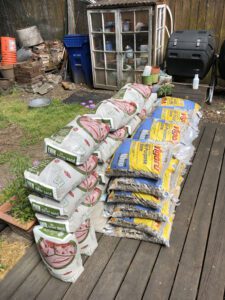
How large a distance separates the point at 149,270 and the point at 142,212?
0.41m

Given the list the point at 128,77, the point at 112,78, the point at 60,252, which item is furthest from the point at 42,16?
the point at 60,252

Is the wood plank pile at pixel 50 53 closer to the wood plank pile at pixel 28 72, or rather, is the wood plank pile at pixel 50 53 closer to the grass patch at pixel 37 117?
the wood plank pile at pixel 28 72

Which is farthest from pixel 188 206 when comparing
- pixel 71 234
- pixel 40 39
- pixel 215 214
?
pixel 40 39

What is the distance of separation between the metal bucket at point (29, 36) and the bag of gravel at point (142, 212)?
18.9 feet

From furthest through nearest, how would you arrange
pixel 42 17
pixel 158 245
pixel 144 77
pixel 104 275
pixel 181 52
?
pixel 42 17 < pixel 181 52 < pixel 144 77 < pixel 158 245 < pixel 104 275

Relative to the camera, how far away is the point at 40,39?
670 cm

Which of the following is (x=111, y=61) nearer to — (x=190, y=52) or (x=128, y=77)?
(x=128, y=77)

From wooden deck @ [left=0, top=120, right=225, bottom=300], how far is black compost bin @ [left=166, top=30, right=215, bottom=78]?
2.63m

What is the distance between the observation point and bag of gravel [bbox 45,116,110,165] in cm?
187

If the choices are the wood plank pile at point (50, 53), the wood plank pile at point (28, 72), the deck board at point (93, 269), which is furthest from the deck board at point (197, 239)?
the wood plank pile at point (50, 53)

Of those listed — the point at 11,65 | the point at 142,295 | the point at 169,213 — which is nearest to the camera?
the point at 142,295

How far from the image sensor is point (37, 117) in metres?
4.67

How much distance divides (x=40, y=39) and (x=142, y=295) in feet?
21.5

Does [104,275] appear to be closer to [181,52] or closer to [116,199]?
[116,199]
